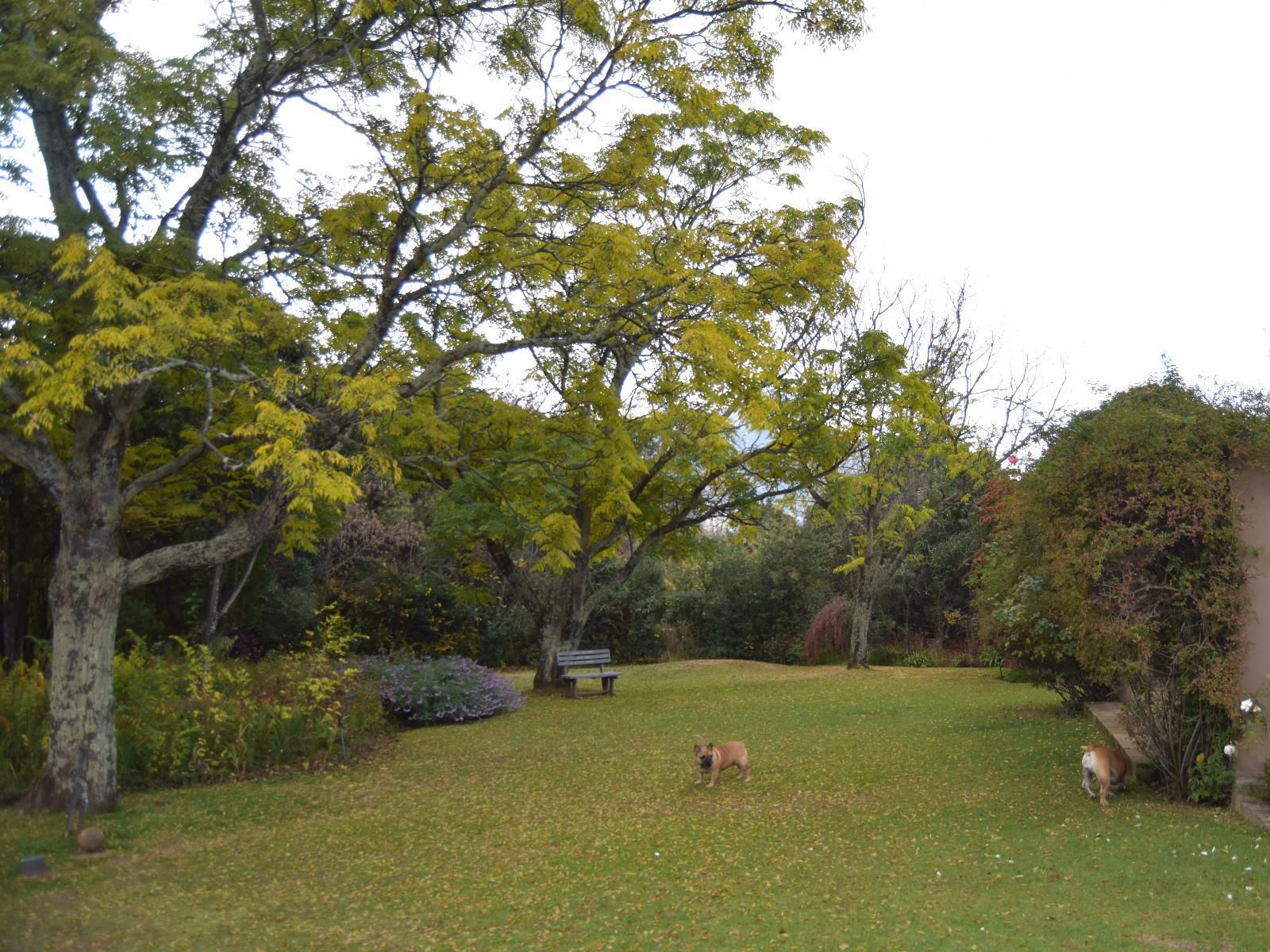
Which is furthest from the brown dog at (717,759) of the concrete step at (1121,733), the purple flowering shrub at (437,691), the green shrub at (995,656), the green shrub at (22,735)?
the green shrub at (995,656)

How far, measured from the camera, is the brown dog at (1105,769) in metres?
8.32

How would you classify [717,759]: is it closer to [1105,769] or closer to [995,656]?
[1105,769]

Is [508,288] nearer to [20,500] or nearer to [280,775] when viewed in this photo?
[280,775]

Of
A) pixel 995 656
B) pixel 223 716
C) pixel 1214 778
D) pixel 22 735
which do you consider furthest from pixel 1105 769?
pixel 22 735

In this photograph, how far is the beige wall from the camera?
7930 millimetres

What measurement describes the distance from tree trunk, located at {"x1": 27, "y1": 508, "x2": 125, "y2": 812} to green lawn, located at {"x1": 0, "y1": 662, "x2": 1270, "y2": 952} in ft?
1.34

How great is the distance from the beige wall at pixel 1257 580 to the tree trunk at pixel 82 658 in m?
9.14

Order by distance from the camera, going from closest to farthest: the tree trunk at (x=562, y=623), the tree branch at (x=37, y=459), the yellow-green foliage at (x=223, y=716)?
the tree branch at (x=37, y=459) → the yellow-green foliage at (x=223, y=716) → the tree trunk at (x=562, y=623)

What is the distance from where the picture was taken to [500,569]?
19047 millimetres

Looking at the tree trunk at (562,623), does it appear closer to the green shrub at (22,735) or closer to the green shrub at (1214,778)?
the green shrub at (22,735)

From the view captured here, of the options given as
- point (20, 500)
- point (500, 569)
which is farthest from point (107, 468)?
point (500, 569)

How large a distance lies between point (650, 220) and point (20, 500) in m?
11.0

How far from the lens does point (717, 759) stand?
9609 millimetres

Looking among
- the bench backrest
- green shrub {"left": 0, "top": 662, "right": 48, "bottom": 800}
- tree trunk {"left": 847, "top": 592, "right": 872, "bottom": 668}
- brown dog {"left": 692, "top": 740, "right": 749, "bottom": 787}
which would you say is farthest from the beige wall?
tree trunk {"left": 847, "top": 592, "right": 872, "bottom": 668}
